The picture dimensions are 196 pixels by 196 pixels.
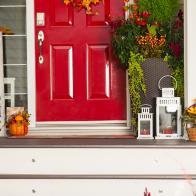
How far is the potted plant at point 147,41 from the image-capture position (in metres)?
3.36

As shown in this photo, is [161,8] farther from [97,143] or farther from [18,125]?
[18,125]

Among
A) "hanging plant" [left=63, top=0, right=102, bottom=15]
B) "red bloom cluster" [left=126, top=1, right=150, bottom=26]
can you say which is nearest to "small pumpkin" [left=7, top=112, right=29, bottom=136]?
"hanging plant" [left=63, top=0, right=102, bottom=15]

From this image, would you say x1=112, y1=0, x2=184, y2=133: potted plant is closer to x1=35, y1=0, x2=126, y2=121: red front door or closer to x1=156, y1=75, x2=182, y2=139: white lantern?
x1=156, y1=75, x2=182, y2=139: white lantern

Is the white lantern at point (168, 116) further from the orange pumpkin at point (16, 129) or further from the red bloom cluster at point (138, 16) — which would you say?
the orange pumpkin at point (16, 129)

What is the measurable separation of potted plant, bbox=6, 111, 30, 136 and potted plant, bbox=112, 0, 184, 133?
0.85 m

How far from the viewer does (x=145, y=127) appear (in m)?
3.30

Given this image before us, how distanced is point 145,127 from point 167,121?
16cm

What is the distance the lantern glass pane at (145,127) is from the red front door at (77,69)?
53cm

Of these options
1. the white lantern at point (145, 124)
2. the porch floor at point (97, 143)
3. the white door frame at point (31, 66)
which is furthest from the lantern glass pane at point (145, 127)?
the white door frame at point (31, 66)

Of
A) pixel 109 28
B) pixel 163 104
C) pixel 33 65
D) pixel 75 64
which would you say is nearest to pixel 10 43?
pixel 33 65

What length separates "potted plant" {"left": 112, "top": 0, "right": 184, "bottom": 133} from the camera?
336 cm
